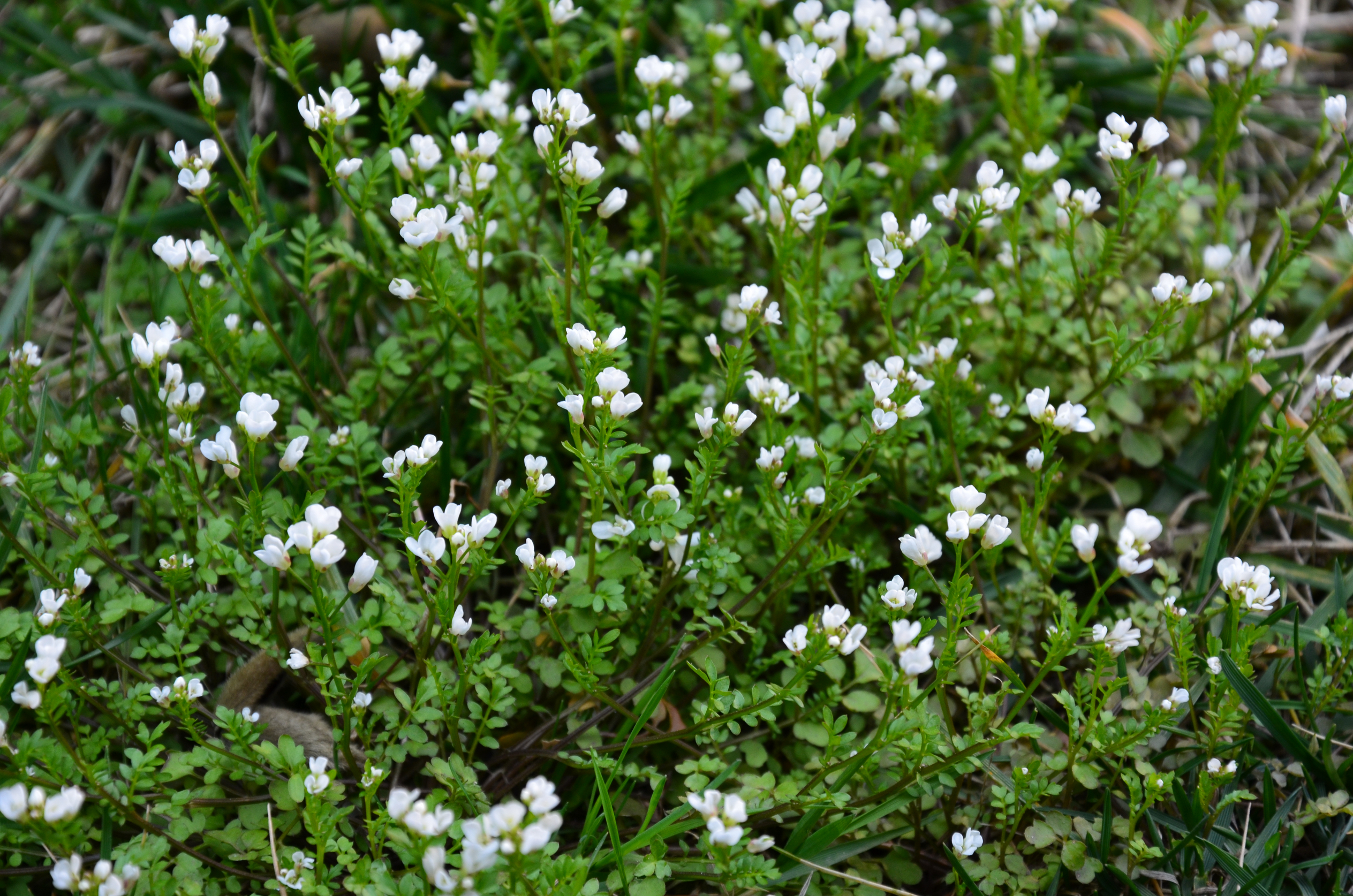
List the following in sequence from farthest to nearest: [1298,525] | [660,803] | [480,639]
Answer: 1. [1298,525]
2. [660,803]
3. [480,639]

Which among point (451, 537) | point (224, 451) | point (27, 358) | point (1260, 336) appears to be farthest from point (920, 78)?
point (27, 358)

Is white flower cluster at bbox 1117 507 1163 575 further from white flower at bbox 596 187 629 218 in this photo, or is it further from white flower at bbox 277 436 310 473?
white flower at bbox 277 436 310 473

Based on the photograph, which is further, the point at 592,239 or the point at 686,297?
the point at 686,297

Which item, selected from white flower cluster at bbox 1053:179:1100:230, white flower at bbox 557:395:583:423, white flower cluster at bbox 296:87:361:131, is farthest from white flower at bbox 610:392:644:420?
white flower cluster at bbox 1053:179:1100:230

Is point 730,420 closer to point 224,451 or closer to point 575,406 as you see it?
point 575,406

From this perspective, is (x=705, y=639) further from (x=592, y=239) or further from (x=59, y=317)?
(x=59, y=317)

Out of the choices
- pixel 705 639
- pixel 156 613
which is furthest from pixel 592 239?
pixel 156 613
